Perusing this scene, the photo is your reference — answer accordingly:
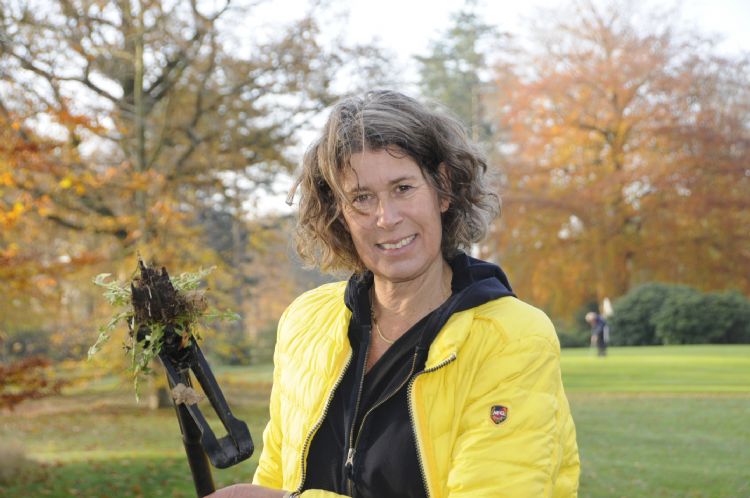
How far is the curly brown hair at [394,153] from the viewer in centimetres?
227

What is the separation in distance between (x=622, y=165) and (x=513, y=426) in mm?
34059

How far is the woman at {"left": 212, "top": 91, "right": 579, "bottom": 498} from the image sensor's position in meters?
2.03

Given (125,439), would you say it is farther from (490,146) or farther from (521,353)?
(490,146)

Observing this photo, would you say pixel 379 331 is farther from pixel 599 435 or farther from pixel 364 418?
pixel 599 435

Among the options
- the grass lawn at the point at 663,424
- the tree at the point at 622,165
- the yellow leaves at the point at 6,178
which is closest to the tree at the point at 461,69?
the tree at the point at 622,165

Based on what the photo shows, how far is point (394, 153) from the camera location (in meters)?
2.28

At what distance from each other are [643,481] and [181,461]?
236 inches

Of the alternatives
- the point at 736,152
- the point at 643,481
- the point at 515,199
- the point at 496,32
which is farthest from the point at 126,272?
the point at 496,32

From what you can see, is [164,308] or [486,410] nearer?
[486,410]

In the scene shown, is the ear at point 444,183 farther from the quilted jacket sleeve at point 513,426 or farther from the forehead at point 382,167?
the quilted jacket sleeve at point 513,426

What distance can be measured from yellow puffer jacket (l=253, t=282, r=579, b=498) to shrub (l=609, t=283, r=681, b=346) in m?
31.6

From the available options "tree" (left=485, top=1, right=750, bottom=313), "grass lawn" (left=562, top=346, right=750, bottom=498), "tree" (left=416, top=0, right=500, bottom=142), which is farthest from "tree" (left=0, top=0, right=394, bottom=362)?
"tree" (left=416, top=0, right=500, bottom=142)

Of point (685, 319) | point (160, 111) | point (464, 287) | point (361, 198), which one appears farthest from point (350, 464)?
point (685, 319)

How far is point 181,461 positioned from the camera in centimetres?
1161
